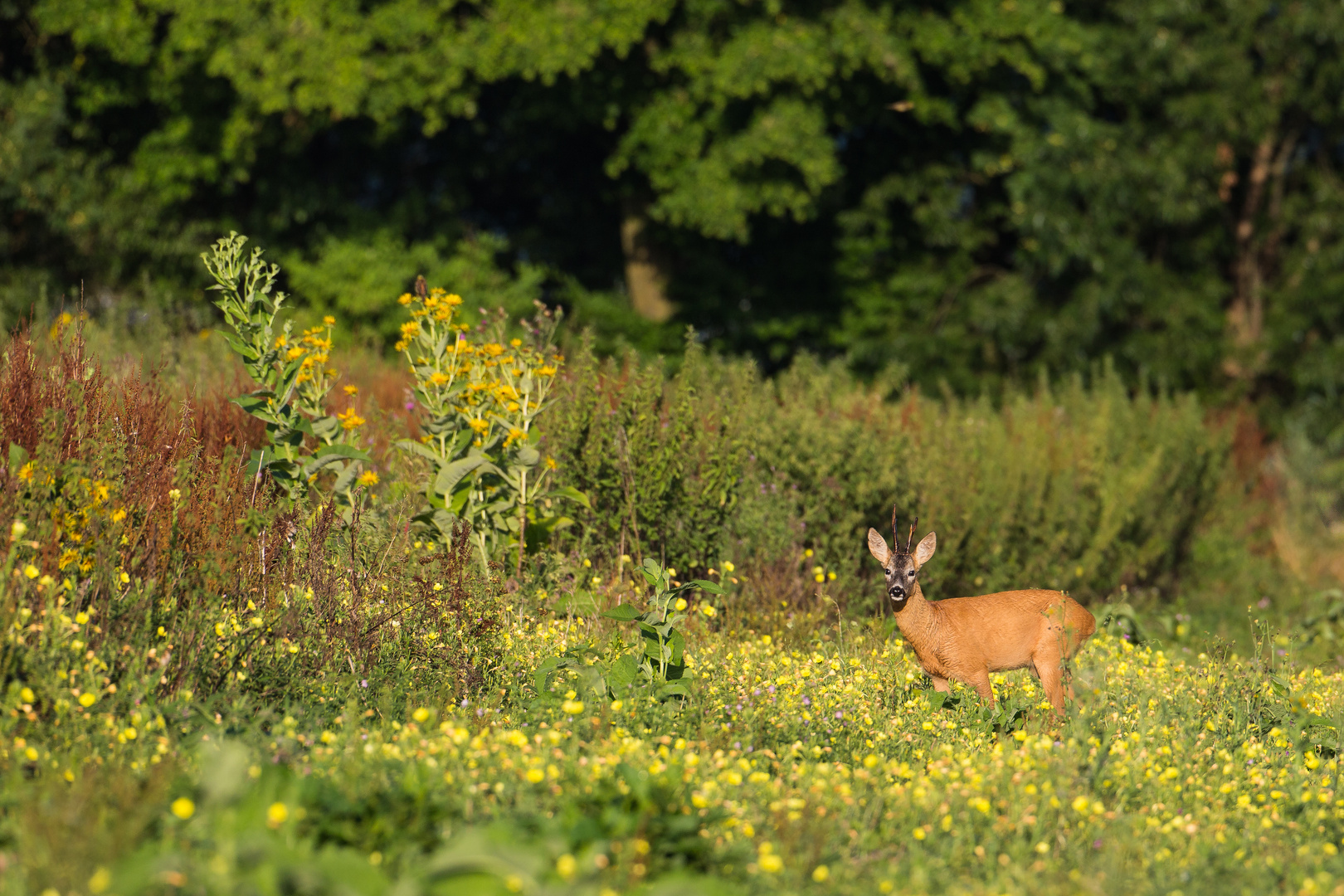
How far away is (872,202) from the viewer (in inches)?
626

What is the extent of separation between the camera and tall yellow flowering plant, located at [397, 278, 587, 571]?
593 centimetres

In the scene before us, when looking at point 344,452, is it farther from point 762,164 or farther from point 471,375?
point 762,164

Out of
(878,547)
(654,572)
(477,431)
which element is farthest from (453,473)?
(878,547)

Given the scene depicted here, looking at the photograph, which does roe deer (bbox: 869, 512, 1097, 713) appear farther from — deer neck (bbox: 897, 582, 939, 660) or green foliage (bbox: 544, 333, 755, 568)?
green foliage (bbox: 544, 333, 755, 568)

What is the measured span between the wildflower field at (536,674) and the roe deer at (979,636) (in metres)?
0.14

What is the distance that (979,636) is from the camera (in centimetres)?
511

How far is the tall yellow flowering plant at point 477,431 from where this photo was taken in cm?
593

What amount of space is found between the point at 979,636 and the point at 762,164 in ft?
33.2

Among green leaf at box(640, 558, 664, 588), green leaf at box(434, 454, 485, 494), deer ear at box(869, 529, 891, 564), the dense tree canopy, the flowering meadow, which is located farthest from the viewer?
the dense tree canopy

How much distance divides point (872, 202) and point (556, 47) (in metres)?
4.72

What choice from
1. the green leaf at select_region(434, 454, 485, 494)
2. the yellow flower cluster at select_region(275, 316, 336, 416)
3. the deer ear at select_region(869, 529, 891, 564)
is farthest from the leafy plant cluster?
the yellow flower cluster at select_region(275, 316, 336, 416)

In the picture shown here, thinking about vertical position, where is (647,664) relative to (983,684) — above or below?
above

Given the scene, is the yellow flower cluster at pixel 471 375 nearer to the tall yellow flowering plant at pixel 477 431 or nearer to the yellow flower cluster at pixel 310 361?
the tall yellow flowering plant at pixel 477 431

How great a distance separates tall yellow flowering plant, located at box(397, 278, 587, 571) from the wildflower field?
2cm
